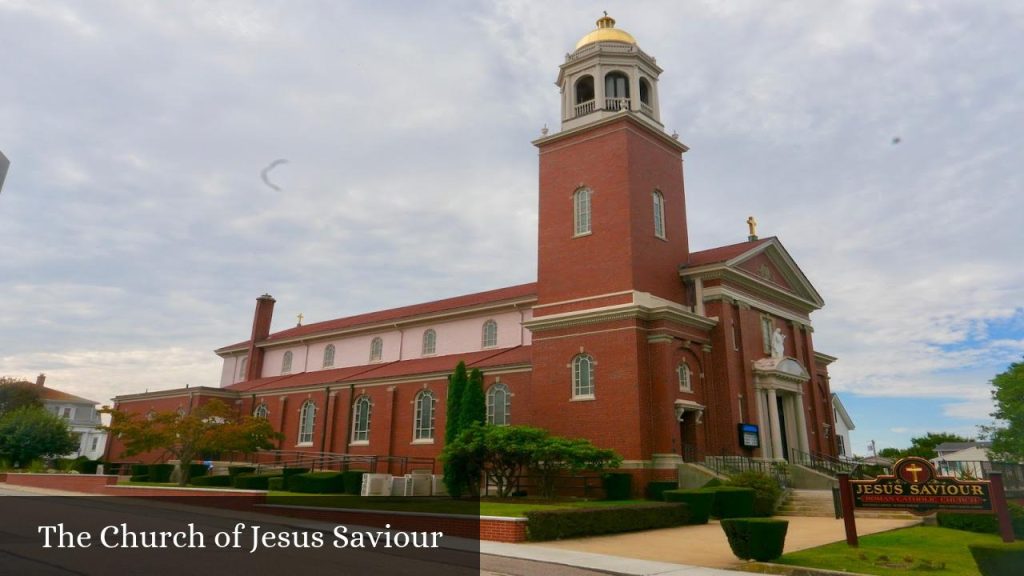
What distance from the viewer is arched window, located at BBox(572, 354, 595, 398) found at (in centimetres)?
2766

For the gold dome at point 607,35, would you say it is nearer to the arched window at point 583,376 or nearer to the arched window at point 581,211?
the arched window at point 581,211

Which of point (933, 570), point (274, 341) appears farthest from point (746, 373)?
point (274, 341)

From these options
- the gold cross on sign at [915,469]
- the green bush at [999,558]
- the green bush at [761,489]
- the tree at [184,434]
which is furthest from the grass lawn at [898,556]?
the tree at [184,434]

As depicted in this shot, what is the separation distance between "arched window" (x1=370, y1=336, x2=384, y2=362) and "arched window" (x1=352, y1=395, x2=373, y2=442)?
17.1 feet

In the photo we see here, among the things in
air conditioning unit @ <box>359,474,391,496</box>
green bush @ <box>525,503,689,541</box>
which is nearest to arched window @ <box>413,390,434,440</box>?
air conditioning unit @ <box>359,474,391,496</box>

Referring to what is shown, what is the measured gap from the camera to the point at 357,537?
1597cm

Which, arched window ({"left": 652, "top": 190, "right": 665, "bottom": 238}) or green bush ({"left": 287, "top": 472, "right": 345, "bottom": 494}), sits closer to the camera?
green bush ({"left": 287, "top": 472, "right": 345, "bottom": 494})

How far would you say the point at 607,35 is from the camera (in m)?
32.5

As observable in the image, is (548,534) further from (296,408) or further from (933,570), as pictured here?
(296,408)

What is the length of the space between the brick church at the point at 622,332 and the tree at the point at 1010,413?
13.8 metres

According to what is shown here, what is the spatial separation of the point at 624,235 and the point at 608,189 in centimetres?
260

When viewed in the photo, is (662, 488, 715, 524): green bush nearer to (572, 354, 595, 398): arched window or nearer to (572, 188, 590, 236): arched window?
(572, 354, 595, 398): arched window

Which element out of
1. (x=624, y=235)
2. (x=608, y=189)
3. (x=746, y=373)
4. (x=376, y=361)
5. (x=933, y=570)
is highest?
(x=608, y=189)

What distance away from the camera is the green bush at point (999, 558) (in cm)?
935
